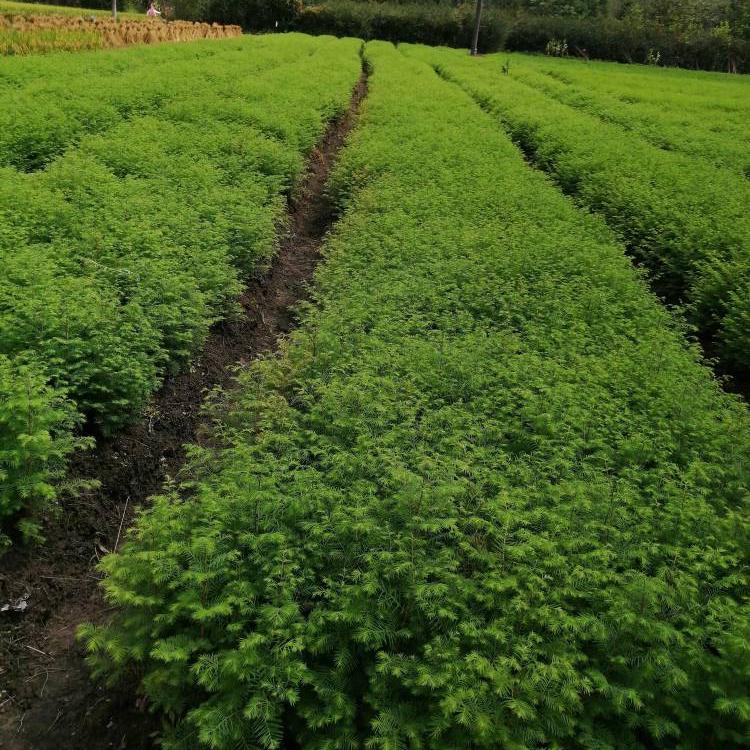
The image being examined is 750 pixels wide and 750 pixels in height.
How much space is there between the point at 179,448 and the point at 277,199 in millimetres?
6071

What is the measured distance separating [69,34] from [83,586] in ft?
82.6

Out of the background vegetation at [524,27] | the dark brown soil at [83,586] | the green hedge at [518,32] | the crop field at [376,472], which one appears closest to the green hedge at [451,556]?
the crop field at [376,472]

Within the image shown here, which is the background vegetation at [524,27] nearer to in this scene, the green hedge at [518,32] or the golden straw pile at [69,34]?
the green hedge at [518,32]

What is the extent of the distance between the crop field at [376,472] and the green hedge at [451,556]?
23 mm

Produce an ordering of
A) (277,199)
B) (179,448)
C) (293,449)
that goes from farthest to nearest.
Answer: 1. (277,199)
2. (179,448)
3. (293,449)

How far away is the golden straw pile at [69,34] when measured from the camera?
20.2 metres

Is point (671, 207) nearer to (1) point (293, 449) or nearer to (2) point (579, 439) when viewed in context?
(2) point (579, 439)

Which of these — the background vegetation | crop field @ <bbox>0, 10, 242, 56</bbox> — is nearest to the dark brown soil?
crop field @ <bbox>0, 10, 242, 56</bbox>

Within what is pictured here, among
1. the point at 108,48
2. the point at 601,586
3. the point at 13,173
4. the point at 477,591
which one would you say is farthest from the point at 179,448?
the point at 108,48

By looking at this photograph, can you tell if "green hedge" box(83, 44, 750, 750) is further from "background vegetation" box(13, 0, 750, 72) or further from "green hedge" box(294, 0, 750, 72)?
"green hedge" box(294, 0, 750, 72)

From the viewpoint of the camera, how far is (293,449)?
4762 millimetres

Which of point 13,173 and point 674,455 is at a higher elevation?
point 13,173

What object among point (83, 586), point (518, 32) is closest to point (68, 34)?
point (83, 586)

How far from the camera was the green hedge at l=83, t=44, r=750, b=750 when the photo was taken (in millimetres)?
3141
